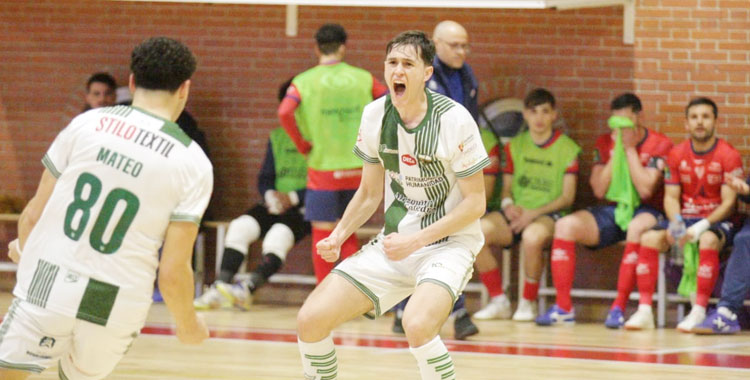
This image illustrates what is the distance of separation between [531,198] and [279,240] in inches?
74.1

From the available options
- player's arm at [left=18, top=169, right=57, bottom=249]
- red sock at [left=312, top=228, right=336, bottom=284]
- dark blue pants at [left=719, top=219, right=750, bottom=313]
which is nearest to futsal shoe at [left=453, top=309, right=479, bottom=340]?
red sock at [left=312, top=228, right=336, bottom=284]

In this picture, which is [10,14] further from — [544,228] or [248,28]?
[544,228]

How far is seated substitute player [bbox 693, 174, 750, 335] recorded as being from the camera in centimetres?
710

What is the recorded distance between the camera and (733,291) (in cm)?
714

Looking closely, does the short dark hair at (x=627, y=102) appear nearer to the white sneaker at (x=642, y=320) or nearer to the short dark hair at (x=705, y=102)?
the short dark hair at (x=705, y=102)

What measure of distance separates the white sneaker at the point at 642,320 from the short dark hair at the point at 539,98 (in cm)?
159

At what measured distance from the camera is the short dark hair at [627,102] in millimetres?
7652

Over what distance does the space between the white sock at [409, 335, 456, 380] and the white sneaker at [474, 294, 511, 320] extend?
12.5 ft

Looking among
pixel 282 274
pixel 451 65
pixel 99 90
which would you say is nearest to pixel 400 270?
pixel 451 65

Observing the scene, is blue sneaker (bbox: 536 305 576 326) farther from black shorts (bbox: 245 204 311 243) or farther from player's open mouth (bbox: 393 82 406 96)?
player's open mouth (bbox: 393 82 406 96)

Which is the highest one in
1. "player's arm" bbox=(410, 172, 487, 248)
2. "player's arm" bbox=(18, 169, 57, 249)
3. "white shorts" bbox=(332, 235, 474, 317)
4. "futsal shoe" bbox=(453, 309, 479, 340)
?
"player's arm" bbox=(18, 169, 57, 249)

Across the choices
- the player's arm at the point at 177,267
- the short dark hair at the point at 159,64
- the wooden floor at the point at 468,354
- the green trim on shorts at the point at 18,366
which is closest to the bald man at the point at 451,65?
the wooden floor at the point at 468,354

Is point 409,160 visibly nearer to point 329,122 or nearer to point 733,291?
point 329,122

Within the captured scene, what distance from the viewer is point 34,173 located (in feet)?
30.3
